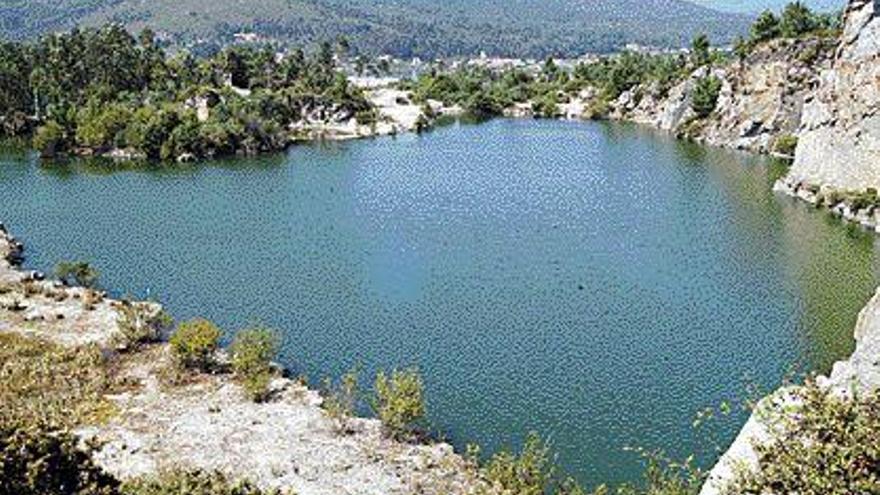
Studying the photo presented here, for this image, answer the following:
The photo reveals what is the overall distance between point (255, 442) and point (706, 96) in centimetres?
9071

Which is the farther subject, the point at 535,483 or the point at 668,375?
the point at 668,375

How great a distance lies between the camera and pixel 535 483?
26.0m

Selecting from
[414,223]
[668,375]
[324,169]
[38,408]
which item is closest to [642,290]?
[668,375]

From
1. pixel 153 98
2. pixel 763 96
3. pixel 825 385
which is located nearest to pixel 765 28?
pixel 763 96

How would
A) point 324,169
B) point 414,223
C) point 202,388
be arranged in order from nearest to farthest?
point 202,388 → point 414,223 → point 324,169

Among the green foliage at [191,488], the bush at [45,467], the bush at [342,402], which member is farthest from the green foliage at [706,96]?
the bush at [45,467]

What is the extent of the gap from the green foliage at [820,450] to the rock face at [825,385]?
0.39 meters

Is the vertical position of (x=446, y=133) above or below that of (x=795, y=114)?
below

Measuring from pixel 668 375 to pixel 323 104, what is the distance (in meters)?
83.8

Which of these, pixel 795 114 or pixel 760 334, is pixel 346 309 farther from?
pixel 795 114

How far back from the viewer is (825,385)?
17.6 meters

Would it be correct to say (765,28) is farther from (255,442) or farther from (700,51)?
(255,442)

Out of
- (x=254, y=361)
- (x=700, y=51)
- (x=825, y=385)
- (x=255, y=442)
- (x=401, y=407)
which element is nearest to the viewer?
(x=825, y=385)

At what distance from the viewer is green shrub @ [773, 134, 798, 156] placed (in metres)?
93.9
